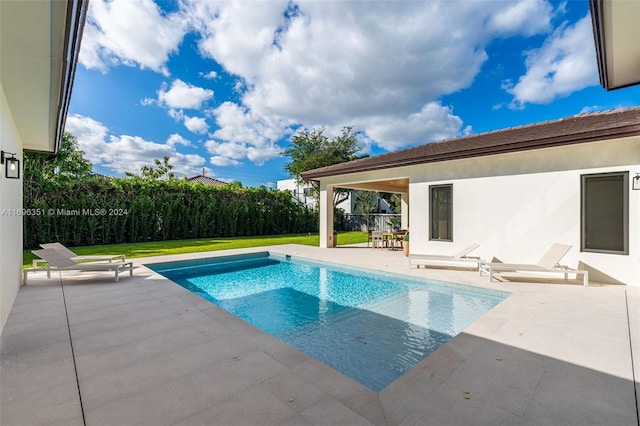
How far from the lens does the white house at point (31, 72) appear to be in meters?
2.94

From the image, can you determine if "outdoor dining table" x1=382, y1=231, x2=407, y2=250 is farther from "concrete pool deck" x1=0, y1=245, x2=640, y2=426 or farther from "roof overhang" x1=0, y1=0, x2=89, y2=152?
"roof overhang" x1=0, y1=0, x2=89, y2=152

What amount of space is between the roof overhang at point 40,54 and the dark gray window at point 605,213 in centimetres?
1019

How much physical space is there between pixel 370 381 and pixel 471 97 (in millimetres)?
27084

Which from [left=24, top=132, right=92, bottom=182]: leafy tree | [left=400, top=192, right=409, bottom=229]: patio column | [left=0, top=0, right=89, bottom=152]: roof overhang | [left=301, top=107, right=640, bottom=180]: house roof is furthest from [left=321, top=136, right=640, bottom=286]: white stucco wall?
[left=24, top=132, right=92, bottom=182]: leafy tree

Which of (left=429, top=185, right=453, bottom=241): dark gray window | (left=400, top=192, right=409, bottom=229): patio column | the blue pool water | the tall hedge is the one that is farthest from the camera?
(left=400, top=192, right=409, bottom=229): patio column

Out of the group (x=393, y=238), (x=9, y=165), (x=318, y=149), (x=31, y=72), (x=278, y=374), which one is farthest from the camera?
(x=318, y=149)

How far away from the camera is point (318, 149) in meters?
31.2

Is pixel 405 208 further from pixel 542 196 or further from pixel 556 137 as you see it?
pixel 556 137

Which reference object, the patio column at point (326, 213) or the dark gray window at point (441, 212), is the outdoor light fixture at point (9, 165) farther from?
the patio column at point (326, 213)

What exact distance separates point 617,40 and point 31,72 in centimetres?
792

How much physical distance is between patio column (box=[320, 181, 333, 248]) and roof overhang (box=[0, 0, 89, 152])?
10269mm

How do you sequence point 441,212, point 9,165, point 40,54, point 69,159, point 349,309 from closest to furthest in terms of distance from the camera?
point 40,54
point 9,165
point 349,309
point 441,212
point 69,159

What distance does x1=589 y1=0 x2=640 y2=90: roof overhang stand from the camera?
10.9ft

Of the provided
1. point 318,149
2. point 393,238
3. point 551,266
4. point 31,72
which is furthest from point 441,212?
point 318,149
